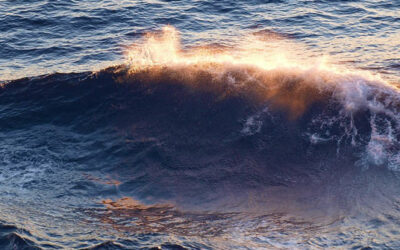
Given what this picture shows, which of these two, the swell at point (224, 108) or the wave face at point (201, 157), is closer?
the wave face at point (201, 157)

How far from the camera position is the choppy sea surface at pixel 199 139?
1045 centimetres

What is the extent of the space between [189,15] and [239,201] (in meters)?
15.1

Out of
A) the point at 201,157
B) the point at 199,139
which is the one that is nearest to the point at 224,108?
the point at 199,139

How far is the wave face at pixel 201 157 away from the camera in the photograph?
10.4 m

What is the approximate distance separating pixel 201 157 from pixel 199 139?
89 centimetres

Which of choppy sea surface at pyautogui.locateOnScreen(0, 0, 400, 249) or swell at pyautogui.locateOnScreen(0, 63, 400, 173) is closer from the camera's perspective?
choppy sea surface at pyautogui.locateOnScreen(0, 0, 400, 249)

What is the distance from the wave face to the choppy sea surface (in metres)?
0.05

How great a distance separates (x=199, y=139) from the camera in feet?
47.2

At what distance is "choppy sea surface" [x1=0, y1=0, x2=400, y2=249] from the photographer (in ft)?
34.3

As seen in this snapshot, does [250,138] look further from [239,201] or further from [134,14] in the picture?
[134,14]

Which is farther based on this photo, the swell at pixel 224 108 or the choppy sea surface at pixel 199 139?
the swell at pixel 224 108

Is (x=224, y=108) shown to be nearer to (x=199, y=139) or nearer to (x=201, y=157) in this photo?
(x=199, y=139)

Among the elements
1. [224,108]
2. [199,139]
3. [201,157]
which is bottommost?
[201,157]

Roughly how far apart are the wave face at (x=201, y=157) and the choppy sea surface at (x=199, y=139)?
0.05 m
